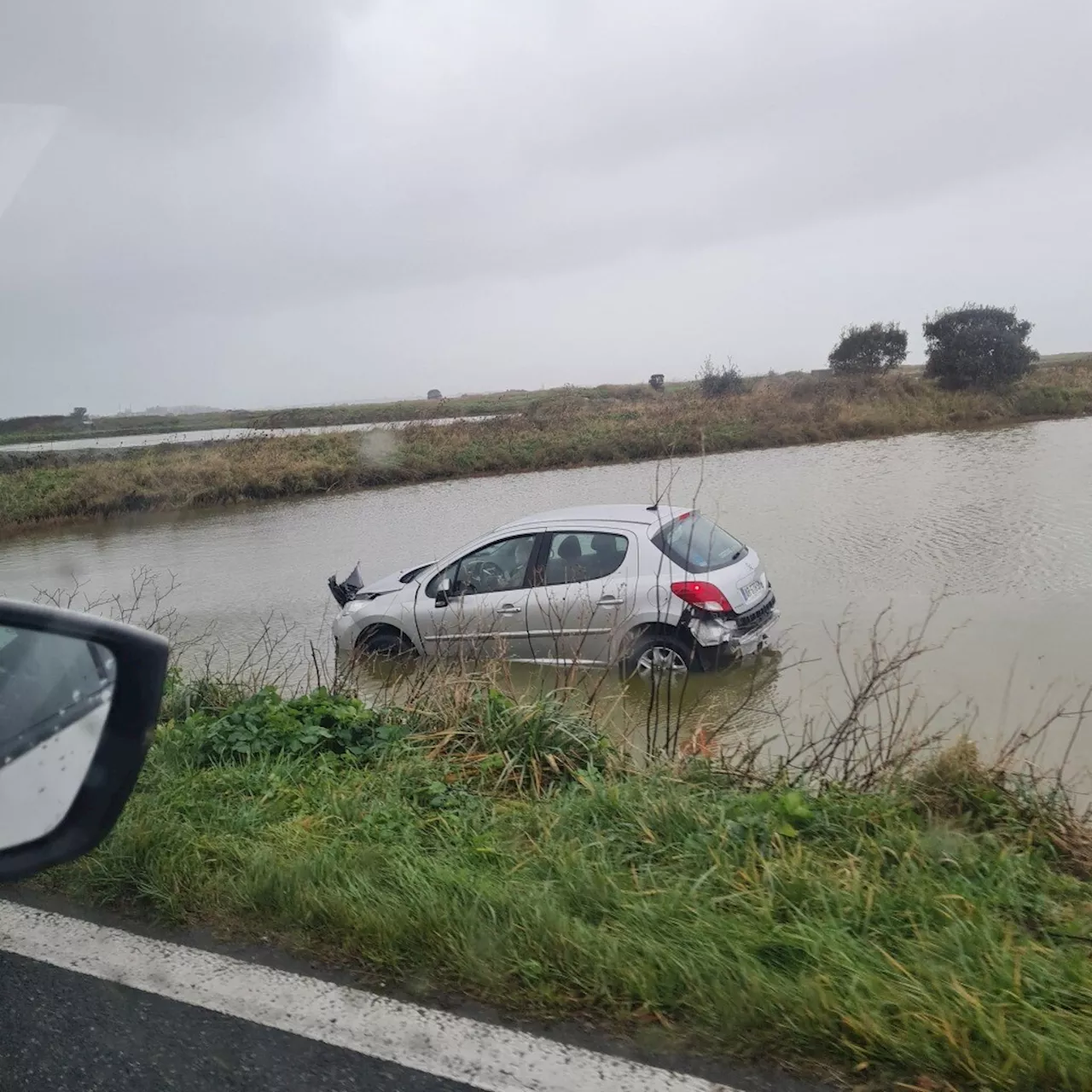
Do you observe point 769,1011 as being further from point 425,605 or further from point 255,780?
point 425,605

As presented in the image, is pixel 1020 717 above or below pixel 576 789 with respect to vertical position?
below

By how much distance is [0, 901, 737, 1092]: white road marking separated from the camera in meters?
2.65

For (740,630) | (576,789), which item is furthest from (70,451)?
(576,789)

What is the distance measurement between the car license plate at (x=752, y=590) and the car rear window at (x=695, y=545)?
26cm

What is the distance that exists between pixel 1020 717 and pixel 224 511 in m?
22.3

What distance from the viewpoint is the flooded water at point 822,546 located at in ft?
27.6

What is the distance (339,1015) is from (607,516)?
648cm

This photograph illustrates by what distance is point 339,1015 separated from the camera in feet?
9.78

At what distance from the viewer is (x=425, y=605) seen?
9.28 meters

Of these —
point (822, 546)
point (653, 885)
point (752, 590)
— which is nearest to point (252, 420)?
point (822, 546)

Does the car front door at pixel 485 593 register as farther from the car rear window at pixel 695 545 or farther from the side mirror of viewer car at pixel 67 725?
the side mirror of viewer car at pixel 67 725

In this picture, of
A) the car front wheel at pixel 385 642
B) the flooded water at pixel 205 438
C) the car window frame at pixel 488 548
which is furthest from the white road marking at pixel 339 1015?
the flooded water at pixel 205 438

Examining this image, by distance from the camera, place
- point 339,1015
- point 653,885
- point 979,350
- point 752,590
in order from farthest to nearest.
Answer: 1. point 979,350
2. point 752,590
3. point 653,885
4. point 339,1015

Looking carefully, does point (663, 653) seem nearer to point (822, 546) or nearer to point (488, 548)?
point (488, 548)
